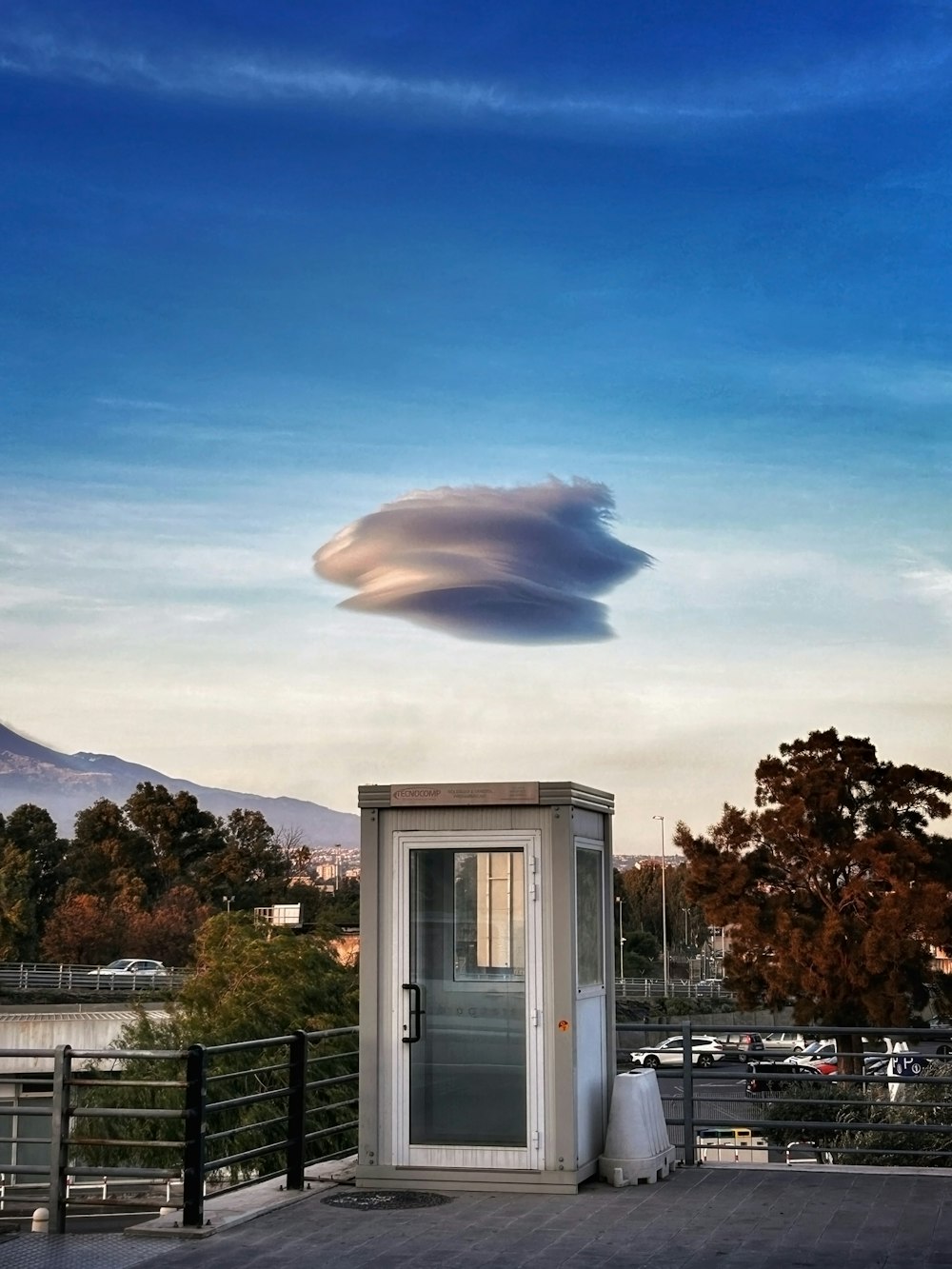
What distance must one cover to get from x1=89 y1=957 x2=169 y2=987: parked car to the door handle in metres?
50.5

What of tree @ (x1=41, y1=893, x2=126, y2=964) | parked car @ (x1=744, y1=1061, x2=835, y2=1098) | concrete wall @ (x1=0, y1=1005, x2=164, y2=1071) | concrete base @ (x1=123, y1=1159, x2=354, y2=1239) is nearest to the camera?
concrete base @ (x1=123, y1=1159, x2=354, y2=1239)

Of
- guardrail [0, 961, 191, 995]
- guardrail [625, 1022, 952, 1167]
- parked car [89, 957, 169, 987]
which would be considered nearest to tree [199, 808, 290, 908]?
parked car [89, 957, 169, 987]

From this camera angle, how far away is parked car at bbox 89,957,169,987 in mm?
59219

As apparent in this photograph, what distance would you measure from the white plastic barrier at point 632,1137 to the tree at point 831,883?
1998 centimetres

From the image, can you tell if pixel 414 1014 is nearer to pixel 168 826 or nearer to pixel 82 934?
pixel 82 934

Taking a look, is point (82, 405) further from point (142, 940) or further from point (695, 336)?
point (142, 940)

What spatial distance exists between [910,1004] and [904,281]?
15.6m

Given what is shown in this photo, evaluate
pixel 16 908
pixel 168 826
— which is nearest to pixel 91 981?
pixel 16 908

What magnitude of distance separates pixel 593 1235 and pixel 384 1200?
179cm

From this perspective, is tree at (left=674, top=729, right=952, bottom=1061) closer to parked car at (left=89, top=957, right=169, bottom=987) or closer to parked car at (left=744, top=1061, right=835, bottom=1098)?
parked car at (left=744, top=1061, right=835, bottom=1098)

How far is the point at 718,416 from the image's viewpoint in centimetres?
2594

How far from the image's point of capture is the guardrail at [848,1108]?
34.6ft

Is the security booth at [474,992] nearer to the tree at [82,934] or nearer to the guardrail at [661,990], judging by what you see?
the guardrail at [661,990]

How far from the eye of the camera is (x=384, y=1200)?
32.2ft
